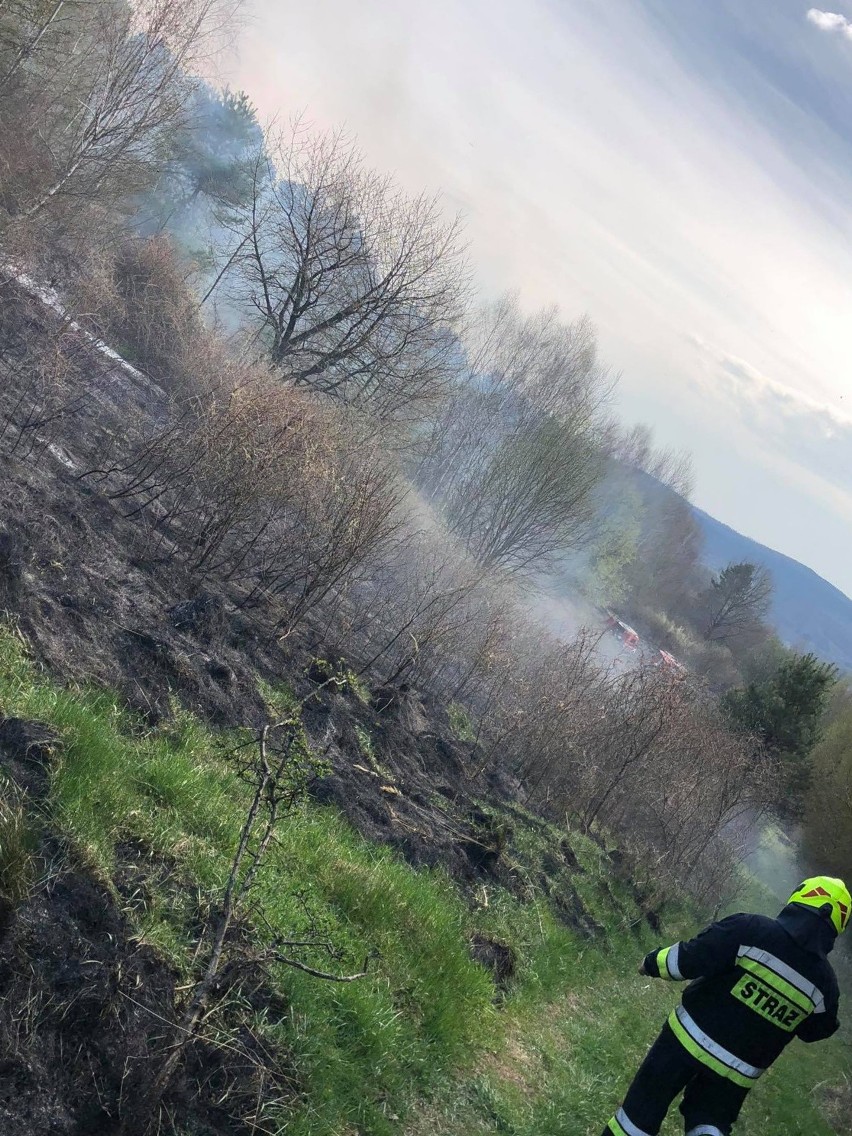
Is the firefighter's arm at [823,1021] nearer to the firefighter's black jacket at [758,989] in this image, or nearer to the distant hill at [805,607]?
the firefighter's black jacket at [758,989]

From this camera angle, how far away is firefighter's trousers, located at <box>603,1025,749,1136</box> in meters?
4.22

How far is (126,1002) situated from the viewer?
3174 mm

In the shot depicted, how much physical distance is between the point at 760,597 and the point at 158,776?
170 feet

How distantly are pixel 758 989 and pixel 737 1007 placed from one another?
0.16 m

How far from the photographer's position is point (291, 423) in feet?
30.1

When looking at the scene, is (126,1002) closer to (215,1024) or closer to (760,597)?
(215,1024)

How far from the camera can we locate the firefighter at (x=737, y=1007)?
414cm

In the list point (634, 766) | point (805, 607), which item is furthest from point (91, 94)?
point (805, 607)

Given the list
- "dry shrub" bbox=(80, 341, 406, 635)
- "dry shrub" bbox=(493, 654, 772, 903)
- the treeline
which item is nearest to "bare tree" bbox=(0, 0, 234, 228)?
the treeline

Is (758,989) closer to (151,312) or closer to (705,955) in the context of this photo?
(705,955)

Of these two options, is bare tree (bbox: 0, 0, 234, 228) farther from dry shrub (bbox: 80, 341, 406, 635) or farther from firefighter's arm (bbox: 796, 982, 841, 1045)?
firefighter's arm (bbox: 796, 982, 841, 1045)

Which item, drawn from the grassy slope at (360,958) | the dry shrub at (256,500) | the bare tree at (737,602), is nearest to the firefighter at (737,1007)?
the grassy slope at (360,958)

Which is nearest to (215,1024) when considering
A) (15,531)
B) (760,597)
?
(15,531)

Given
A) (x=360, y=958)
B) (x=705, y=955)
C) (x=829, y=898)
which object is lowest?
(x=360, y=958)
